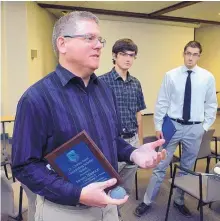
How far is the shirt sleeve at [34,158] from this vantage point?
40.7 inches

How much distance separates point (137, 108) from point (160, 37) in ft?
20.8

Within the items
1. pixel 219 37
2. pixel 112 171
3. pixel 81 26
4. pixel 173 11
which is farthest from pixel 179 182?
pixel 219 37

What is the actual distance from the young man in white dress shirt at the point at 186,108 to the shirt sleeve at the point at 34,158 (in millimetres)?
1818

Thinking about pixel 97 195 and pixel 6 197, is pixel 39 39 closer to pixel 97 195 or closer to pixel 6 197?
pixel 6 197

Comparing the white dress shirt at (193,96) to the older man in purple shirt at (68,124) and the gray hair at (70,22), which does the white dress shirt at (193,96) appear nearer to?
the older man in purple shirt at (68,124)

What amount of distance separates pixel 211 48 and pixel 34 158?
Result: 9514 millimetres

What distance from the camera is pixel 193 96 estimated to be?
2691 millimetres

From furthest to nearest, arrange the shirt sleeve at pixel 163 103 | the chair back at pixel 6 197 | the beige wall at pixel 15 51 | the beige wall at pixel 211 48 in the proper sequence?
the beige wall at pixel 211 48, the beige wall at pixel 15 51, the shirt sleeve at pixel 163 103, the chair back at pixel 6 197

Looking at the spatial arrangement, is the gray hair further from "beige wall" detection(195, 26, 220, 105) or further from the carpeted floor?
"beige wall" detection(195, 26, 220, 105)

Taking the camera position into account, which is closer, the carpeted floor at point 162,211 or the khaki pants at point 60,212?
the khaki pants at point 60,212

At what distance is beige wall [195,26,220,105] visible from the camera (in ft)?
30.9

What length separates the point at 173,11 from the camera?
752 cm

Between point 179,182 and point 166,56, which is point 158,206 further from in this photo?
point 166,56

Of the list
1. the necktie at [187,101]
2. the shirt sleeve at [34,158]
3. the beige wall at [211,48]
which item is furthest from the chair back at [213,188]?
the beige wall at [211,48]
